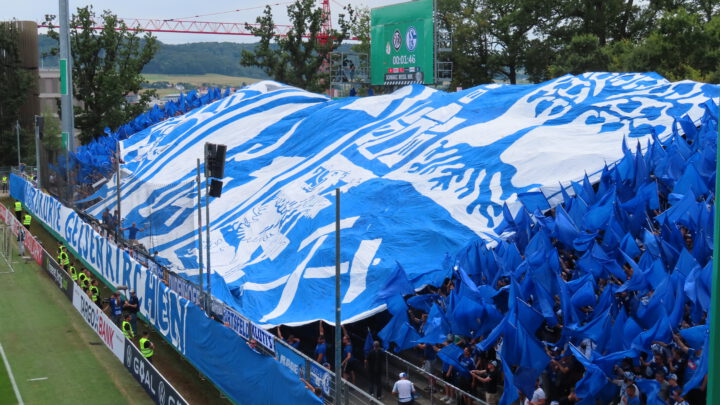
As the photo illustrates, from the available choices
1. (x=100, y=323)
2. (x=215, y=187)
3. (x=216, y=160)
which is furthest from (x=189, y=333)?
(x=216, y=160)

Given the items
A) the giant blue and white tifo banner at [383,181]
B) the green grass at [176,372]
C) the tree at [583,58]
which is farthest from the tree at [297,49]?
the green grass at [176,372]

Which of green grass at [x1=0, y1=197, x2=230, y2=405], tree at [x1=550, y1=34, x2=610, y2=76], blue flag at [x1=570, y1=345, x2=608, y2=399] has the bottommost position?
green grass at [x1=0, y1=197, x2=230, y2=405]

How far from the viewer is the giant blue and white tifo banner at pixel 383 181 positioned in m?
19.6

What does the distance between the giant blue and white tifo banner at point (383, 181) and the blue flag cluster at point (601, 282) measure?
1.58 metres

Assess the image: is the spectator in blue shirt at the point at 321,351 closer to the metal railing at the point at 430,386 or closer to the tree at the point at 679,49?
the metal railing at the point at 430,386

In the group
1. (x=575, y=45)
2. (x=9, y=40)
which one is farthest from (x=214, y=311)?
(x=9, y=40)

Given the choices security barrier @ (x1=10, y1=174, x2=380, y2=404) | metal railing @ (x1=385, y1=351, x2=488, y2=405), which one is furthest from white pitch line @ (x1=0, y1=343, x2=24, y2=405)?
metal railing @ (x1=385, y1=351, x2=488, y2=405)

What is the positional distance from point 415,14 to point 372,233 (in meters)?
22.3

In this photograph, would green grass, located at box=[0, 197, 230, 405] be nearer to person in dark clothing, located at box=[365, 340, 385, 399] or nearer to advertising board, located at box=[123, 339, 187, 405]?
advertising board, located at box=[123, 339, 187, 405]

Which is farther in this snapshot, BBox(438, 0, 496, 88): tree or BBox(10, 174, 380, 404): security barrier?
BBox(438, 0, 496, 88): tree

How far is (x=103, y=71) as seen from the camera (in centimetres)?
6309

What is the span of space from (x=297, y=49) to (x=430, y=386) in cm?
5577

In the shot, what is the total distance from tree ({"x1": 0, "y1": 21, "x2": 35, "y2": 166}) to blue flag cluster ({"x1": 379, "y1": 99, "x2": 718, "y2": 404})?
174ft

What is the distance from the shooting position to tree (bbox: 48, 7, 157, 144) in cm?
6153
